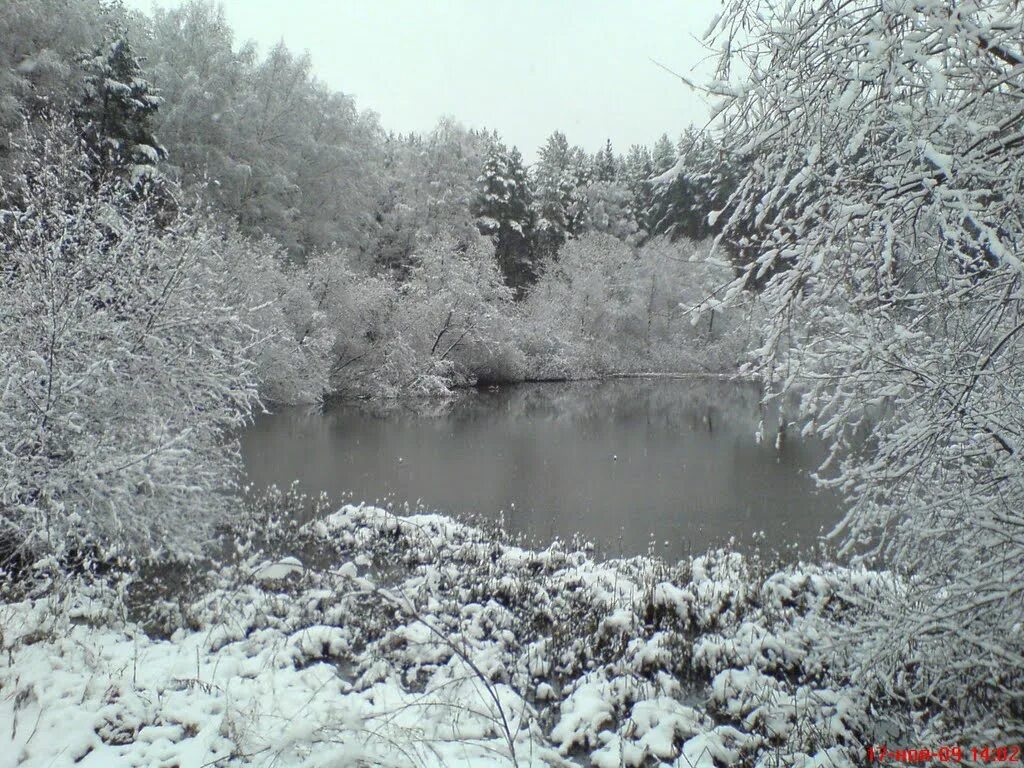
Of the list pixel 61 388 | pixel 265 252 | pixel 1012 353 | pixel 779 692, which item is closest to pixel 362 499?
pixel 61 388

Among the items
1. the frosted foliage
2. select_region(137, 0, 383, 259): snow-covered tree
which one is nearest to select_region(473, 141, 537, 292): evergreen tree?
select_region(137, 0, 383, 259): snow-covered tree

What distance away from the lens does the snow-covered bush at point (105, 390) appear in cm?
587

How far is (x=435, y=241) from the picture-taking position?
3334cm

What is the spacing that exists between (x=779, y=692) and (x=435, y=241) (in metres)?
30.8

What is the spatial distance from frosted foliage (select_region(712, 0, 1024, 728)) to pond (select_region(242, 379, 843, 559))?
1.51m

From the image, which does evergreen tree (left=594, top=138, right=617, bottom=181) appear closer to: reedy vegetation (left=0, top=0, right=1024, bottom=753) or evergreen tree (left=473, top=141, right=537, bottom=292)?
evergreen tree (left=473, top=141, right=537, bottom=292)

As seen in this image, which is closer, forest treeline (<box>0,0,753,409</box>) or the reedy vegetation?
the reedy vegetation

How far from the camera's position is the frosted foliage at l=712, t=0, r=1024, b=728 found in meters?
2.41

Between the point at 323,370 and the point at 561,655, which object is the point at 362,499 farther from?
the point at 323,370

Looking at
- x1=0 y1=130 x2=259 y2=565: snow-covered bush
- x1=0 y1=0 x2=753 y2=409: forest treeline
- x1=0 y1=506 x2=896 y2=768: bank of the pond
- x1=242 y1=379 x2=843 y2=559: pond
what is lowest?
x1=242 y1=379 x2=843 y2=559: pond

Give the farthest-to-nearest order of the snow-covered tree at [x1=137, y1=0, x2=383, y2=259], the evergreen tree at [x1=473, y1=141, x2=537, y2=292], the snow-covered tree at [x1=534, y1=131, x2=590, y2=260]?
1. the snow-covered tree at [x1=534, y1=131, x2=590, y2=260]
2. the evergreen tree at [x1=473, y1=141, x2=537, y2=292]
3. the snow-covered tree at [x1=137, y1=0, x2=383, y2=259]

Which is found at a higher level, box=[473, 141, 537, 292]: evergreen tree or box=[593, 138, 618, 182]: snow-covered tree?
box=[593, 138, 618, 182]: snow-covered tree
